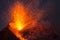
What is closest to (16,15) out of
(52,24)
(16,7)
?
(16,7)

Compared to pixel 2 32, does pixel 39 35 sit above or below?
above

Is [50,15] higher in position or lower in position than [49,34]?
higher

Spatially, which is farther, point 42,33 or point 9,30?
point 42,33

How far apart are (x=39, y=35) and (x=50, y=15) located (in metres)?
3.40

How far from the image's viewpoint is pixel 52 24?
2231cm

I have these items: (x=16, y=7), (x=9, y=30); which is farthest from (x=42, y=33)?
(x=9, y=30)

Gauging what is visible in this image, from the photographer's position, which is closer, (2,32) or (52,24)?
(2,32)

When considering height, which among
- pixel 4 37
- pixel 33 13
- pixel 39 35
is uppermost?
pixel 33 13

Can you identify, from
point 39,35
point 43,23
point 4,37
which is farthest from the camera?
point 43,23

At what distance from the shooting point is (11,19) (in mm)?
21562

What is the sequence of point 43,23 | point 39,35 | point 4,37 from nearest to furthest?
point 4,37
point 39,35
point 43,23

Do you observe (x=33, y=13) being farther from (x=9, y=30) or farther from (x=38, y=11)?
(x=9, y=30)

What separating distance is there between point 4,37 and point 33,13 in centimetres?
974

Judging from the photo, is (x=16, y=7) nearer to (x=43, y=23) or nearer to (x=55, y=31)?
(x=43, y=23)
